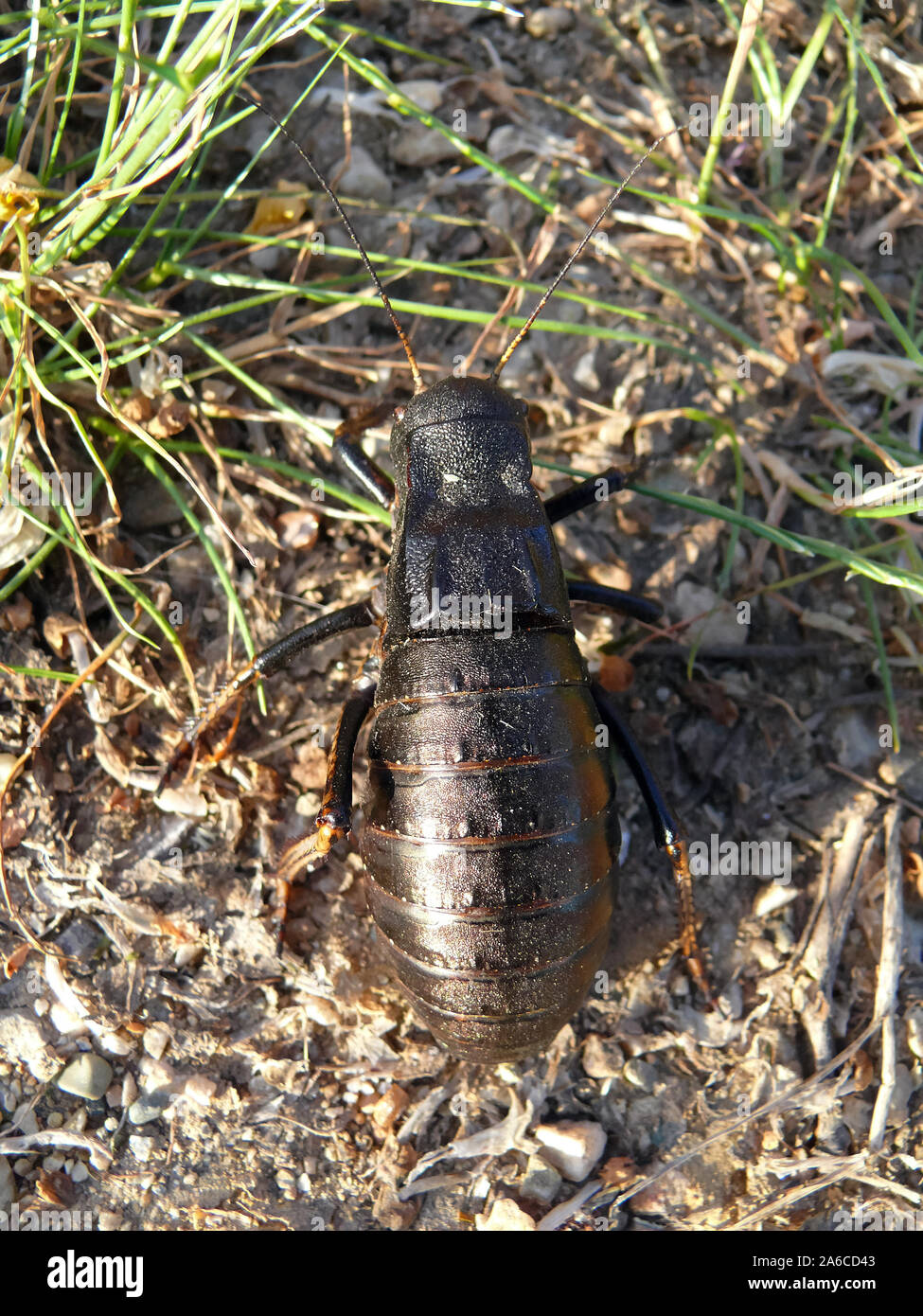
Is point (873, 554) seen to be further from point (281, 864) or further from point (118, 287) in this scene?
point (118, 287)

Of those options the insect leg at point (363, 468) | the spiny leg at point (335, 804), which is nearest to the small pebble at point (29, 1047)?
the spiny leg at point (335, 804)

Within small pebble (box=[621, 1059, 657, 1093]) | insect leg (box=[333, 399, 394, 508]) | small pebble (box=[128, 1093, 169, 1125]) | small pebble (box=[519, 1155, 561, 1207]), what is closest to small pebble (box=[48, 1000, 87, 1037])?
small pebble (box=[128, 1093, 169, 1125])

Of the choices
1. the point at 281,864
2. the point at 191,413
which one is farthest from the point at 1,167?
the point at 281,864

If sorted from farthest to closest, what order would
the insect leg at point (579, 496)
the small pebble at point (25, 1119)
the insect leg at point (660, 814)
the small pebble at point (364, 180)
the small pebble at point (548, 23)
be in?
the small pebble at point (548, 23) → the small pebble at point (364, 180) → the insect leg at point (579, 496) → the insect leg at point (660, 814) → the small pebble at point (25, 1119)

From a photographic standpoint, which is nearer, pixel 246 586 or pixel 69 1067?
pixel 69 1067

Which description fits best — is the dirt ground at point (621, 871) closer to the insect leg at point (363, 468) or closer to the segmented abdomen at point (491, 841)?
the insect leg at point (363, 468)

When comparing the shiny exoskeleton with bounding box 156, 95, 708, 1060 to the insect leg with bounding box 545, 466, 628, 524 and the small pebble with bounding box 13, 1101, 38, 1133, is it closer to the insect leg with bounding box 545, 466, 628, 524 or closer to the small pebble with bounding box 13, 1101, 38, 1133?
the insect leg with bounding box 545, 466, 628, 524

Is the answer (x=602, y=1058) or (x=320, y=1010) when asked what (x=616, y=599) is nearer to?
(x=602, y=1058)
